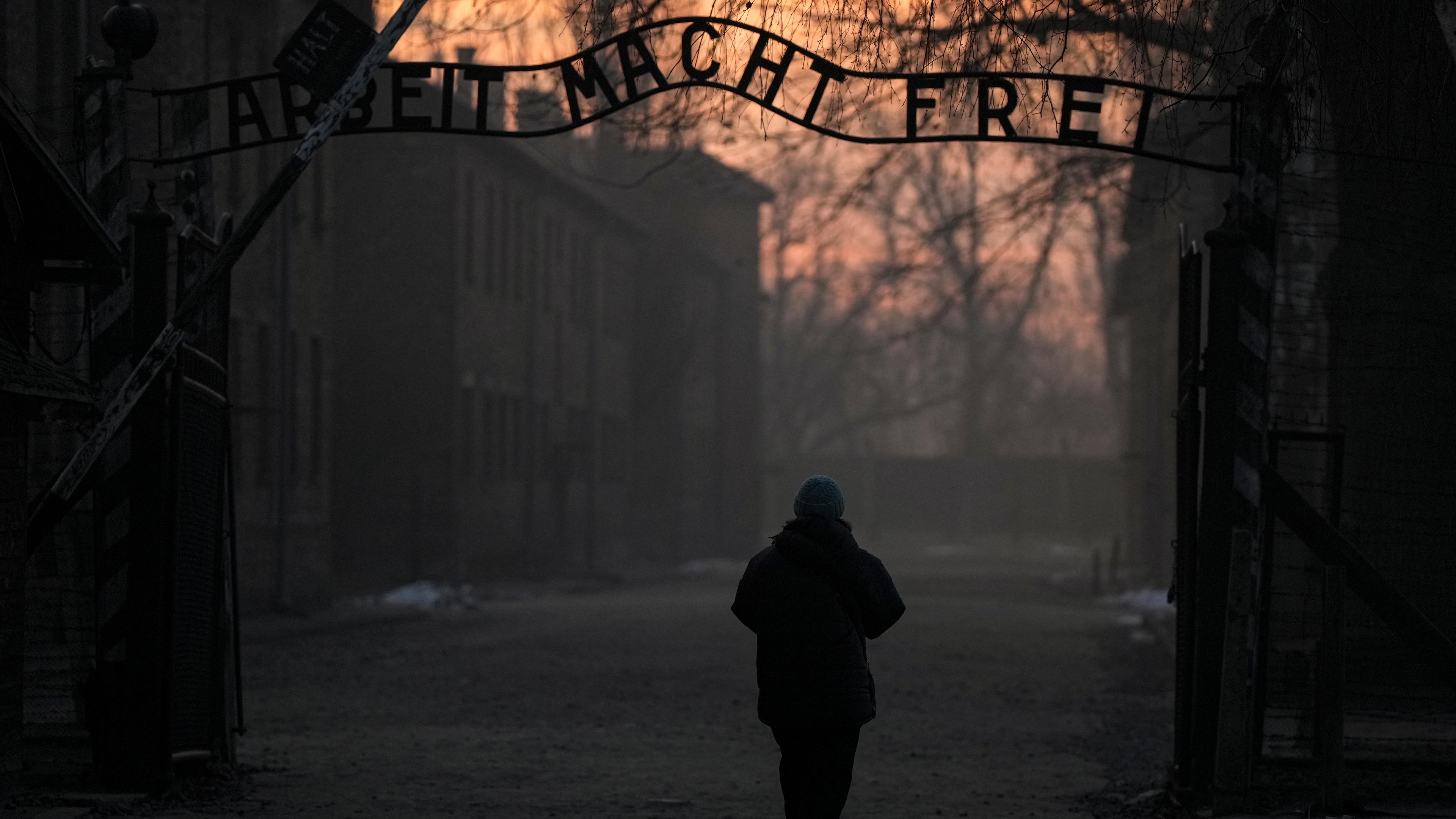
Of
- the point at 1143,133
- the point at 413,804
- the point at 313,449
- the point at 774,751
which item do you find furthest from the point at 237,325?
the point at 1143,133

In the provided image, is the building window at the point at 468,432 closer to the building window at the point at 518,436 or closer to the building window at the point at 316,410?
the building window at the point at 518,436

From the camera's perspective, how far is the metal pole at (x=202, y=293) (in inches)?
349

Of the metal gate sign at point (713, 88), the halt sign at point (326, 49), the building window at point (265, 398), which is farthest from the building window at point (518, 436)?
the halt sign at point (326, 49)

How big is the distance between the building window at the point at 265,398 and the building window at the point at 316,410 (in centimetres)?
176

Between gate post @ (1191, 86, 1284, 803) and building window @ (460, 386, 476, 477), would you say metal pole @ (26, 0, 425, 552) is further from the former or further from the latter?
building window @ (460, 386, 476, 477)

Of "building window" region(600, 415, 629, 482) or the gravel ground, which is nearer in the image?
the gravel ground

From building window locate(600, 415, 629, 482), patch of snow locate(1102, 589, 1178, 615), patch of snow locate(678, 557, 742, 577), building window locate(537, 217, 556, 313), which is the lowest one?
patch of snow locate(678, 557, 742, 577)

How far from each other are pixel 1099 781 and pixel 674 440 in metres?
37.6

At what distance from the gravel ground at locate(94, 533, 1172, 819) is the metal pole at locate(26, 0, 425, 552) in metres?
1.52

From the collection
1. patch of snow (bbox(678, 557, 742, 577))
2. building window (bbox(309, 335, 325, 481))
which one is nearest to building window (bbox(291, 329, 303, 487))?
building window (bbox(309, 335, 325, 481))

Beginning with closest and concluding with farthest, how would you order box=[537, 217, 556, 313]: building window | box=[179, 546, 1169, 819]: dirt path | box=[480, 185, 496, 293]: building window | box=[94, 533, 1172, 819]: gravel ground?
box=[94, 533, 1172, 819]: gravel ground < box=[179, 546, 1169, 819]: dirt path < box=[480, 185, 496, 293]: building window < box=[537, 217, 556, 313]: building window

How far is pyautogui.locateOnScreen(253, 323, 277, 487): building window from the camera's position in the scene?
2811 centimetres

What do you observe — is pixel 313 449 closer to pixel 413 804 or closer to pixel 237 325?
pixel 237 325

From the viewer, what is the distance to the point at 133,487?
9391 mm
